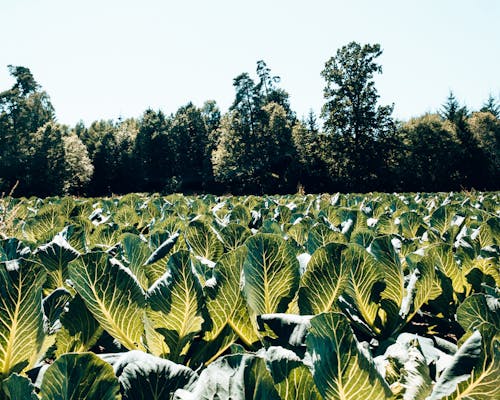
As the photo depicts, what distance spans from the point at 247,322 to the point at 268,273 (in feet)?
0.63

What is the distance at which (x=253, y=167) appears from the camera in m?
53.2

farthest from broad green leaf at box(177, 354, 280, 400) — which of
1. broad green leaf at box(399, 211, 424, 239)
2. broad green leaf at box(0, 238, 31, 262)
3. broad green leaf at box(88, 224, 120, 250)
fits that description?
broad green leaf at box(399, 211, 424, 239)

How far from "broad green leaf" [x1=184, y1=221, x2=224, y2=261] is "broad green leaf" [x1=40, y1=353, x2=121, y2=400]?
1226 mm

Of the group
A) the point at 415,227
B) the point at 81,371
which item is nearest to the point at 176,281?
the point at 81,371

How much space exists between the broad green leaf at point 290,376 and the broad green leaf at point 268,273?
18.7 inches

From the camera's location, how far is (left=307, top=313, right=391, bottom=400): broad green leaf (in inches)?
28.3

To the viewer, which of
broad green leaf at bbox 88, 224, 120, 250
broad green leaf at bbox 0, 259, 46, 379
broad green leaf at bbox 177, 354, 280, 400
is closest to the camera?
broad green leaf at bbox 177, 354, 280, 400

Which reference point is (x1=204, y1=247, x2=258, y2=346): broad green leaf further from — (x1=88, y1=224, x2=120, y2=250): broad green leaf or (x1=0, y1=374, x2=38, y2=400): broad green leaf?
(x1=88, y1=224, x2=120, y2=250): broad green leaf

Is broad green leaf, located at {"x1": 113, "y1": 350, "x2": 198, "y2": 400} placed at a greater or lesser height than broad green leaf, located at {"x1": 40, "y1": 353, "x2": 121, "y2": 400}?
lesser

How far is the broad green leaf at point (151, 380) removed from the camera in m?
0.74

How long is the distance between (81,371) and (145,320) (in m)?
0.43

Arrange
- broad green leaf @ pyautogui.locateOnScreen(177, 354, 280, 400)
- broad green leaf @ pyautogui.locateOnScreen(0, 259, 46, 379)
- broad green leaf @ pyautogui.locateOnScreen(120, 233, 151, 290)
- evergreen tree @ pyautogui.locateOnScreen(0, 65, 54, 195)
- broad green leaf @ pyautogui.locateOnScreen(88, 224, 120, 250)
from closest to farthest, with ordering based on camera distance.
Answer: broad green leaf @ pyautogui.locateOnScreen(177, 354, 280, 400) → broad green leaf @ pyautogui.locateOnScreen(0, 259, 46, 379) → broad green leaf @ pyautogui.locateOnScreen(120, 233, 151, 290) → broad green leaf @ pyautogui.locateOnScreen(88, 224, 120, 250) → evergreen tree @ pyautogui.locateOnScreen(0, 65, 54, 195)

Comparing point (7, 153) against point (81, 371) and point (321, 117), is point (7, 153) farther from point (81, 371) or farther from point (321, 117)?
point (81, 371)

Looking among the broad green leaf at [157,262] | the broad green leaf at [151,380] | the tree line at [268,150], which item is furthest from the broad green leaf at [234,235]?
the tree line at [268,150]
